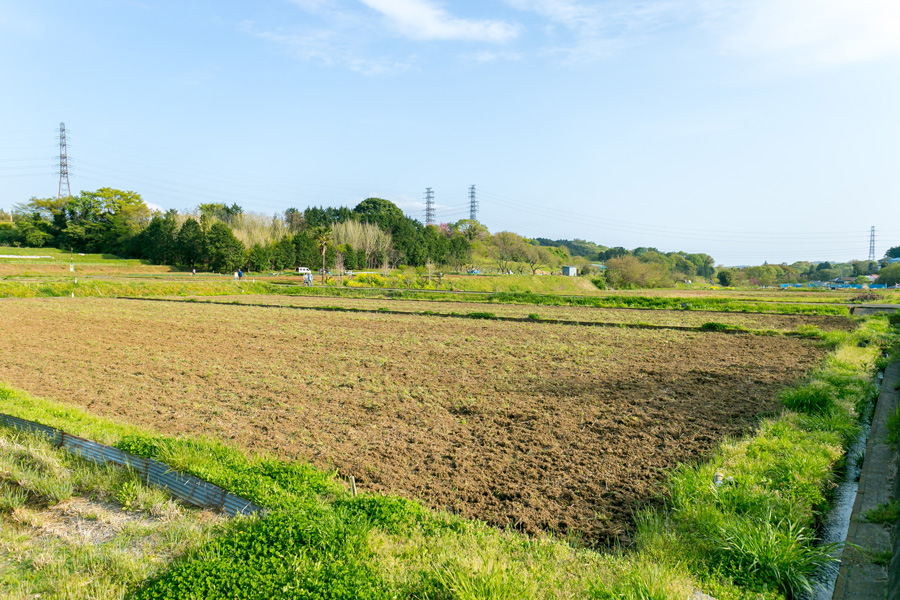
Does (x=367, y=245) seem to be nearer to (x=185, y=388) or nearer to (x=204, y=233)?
(x=204, y=233)

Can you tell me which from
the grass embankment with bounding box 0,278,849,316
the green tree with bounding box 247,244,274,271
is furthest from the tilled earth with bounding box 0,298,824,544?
the green tree with bounding box 247,244,274,271

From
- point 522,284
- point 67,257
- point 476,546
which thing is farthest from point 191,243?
point 476,546

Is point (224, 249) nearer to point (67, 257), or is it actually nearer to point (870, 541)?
point (67, 257)

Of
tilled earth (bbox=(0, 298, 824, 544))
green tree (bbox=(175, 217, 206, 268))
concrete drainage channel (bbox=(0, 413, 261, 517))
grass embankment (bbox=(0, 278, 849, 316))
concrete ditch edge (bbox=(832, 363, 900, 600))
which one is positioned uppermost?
green tree (bbox=(175, 217, 206, 268))

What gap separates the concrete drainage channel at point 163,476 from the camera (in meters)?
3.97

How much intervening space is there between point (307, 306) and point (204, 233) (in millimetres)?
38207

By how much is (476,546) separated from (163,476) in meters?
2.95

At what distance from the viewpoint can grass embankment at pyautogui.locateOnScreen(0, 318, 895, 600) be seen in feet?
9.40

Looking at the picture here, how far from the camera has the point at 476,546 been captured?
11.2 ft

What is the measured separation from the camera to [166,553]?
3363 millimetres

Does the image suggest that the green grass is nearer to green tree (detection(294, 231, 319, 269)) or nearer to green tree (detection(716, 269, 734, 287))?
green tree (detection(294, 231, 319, 269))

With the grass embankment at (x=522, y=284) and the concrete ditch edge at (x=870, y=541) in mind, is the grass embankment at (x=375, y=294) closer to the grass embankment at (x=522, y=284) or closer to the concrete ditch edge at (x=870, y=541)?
the grass embankment at (x=522, y=284)

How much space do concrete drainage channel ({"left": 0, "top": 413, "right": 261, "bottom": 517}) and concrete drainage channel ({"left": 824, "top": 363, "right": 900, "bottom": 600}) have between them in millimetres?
4250

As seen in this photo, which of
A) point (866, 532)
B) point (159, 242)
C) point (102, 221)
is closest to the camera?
point (866, 532)
